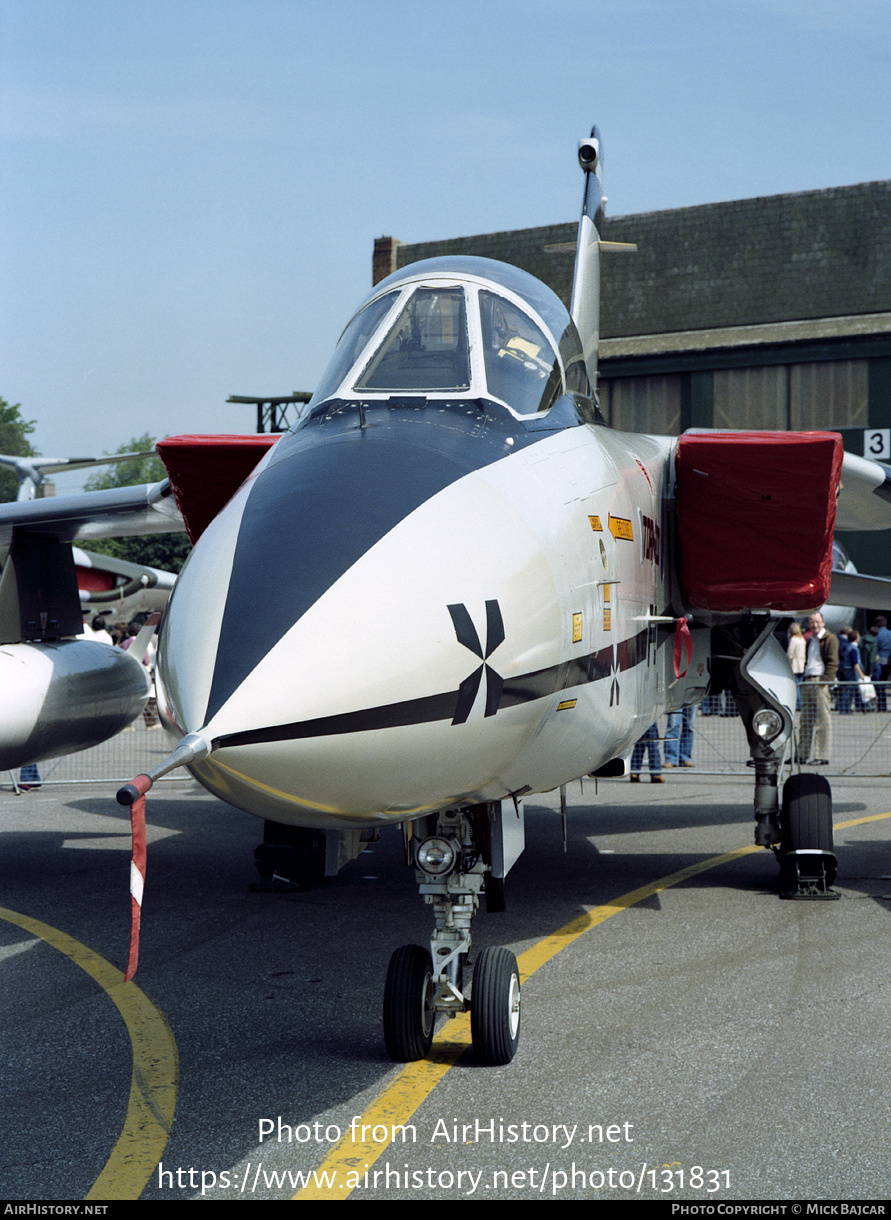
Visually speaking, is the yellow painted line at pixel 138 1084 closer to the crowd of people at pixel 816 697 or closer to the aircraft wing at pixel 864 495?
the crowd of people at pixel 816 697

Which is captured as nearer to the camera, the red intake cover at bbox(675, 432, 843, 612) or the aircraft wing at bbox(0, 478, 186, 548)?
the red intake cover at bbox(675, 432, 843, 612)

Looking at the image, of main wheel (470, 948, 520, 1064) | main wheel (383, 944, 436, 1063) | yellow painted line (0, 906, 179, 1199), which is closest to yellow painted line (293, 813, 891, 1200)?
main wheel (383, 944, 436, 1063)

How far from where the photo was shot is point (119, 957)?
22.5 ft

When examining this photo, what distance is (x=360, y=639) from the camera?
11.1 ft

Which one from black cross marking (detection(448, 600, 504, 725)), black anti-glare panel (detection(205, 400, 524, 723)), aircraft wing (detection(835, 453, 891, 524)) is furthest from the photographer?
aircraft wing (detection(835, 453, 891, 524))

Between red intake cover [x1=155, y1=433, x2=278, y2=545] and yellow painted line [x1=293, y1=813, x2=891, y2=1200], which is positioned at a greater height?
red intake cover [x1=155, y1=433, x2=278, y2=545]

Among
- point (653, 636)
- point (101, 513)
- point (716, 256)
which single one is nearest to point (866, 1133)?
point (653, 636)

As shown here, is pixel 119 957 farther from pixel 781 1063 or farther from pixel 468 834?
pixel 781 1063

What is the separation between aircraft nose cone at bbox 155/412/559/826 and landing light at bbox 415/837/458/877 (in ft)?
2.66

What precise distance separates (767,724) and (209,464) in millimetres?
3978

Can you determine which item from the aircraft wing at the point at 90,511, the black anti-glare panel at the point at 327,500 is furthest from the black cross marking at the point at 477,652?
the aircraft wing at the point at 90,511

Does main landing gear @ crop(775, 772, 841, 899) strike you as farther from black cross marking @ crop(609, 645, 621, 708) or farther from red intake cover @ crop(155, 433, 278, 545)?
red intake cover @ crop(155, 433, 278, 545)

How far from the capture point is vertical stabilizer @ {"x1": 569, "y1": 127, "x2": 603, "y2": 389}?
8727mm

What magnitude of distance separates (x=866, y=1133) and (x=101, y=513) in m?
7.08
